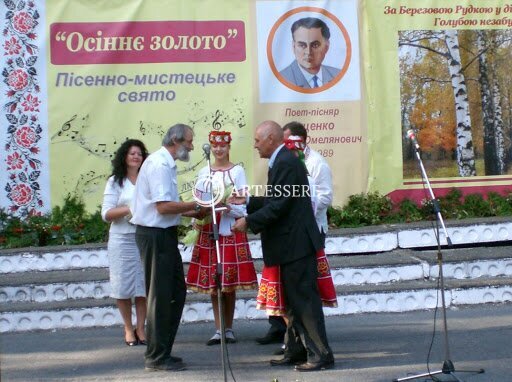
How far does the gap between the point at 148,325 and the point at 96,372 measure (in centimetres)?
62

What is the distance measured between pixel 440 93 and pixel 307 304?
5.37 metres

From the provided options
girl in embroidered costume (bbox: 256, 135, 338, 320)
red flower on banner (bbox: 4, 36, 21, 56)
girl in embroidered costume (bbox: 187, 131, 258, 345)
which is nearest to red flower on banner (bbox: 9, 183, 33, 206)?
red flower on banner (bbox: 4, 36, 21, 56)

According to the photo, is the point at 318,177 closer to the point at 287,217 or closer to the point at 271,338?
the point at 287,217

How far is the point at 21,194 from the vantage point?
1116 cm

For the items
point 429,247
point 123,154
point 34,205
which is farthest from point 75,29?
point 429,247

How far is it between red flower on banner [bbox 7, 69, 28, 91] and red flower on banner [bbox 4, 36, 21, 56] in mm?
216

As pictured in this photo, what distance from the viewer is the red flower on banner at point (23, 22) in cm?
1107

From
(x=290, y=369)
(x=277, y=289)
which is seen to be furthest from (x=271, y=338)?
(x=277, y=289)

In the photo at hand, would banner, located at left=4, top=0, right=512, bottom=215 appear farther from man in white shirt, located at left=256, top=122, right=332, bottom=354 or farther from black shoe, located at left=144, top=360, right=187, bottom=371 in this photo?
black shoe, located at left=144, top=360, right=187, bottom=371

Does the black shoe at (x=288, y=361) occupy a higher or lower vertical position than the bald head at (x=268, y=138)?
lower

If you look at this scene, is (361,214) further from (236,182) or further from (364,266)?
(236,182)

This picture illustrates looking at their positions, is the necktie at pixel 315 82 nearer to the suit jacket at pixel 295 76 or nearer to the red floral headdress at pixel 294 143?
the suit jacket at pixel 295 76

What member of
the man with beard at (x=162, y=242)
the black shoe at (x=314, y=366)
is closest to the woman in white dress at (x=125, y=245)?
the man with beard at (x=162, y=242)

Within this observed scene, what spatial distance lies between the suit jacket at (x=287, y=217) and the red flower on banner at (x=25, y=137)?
181 inches
